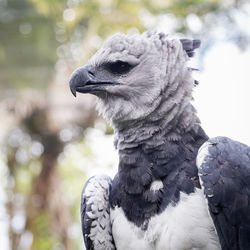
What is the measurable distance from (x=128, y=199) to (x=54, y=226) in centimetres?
406

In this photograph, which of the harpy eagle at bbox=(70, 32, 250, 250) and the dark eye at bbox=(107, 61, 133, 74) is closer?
the harpy eagle at bbox=(70, 32, 250, 250)

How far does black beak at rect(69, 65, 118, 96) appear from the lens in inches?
92.9

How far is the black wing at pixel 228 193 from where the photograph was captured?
78.7 inches

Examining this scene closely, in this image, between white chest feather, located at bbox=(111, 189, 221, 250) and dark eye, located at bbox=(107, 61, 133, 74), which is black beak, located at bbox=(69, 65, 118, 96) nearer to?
dark eye, located at bbox=(107, 61, 133, 74)

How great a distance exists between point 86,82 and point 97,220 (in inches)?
25.8

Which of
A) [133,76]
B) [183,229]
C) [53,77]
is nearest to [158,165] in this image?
[183,229]

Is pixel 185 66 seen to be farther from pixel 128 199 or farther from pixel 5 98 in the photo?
pixel 5 98

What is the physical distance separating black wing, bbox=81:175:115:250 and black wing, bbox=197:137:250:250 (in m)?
0.53

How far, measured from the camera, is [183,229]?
2031 mm

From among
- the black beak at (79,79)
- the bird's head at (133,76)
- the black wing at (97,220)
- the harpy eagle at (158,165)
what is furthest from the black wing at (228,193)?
the black beak at (79,79)

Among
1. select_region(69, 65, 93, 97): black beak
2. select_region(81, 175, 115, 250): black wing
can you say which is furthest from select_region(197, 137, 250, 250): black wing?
select_region(69, 65, 93, 97): black beak

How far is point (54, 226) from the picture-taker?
6.09m

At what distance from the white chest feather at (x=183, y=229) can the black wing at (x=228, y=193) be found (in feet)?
0.17

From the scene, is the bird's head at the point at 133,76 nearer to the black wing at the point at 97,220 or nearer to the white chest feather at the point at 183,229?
the black wing at the point at 97,220
